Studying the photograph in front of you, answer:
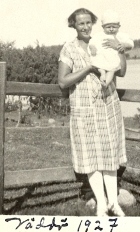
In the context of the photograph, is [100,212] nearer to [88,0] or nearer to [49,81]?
[88,0]

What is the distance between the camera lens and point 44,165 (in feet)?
16.1

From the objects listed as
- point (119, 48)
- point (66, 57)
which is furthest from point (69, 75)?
point (119, 48)

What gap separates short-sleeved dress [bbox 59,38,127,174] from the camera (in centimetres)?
266

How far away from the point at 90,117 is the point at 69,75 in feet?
1.00

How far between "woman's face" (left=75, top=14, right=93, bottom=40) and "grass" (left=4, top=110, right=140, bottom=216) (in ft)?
3.85

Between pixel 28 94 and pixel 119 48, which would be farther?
pixel 28 94

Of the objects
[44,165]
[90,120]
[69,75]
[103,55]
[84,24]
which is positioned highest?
[84,24]

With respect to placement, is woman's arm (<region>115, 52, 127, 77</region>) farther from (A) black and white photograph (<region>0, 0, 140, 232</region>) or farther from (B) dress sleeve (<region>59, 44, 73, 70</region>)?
(B) dress sleeve (<region>59, 44, 73, 70</region>)

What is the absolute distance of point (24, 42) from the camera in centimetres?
336

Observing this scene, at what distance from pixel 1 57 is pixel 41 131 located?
364 centimetres

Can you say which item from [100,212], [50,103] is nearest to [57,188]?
[100,212]

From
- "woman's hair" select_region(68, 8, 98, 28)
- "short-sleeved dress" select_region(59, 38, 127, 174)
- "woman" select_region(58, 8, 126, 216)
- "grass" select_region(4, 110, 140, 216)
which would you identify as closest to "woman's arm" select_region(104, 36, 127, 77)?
"woman" select_region(58, 8, 126, 216)

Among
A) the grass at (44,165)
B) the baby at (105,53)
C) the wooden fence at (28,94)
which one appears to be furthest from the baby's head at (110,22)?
the grass at (44,165)

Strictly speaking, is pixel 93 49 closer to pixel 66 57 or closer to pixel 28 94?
pixel 66 57
